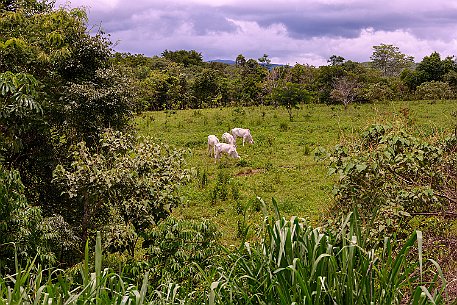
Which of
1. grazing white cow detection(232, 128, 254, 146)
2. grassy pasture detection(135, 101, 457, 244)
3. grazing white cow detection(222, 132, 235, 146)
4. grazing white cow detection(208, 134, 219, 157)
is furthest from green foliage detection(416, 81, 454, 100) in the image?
grazing white cow detection(208, 134, 219, 157)

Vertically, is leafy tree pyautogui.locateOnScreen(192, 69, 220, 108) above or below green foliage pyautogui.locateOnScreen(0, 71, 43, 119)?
above

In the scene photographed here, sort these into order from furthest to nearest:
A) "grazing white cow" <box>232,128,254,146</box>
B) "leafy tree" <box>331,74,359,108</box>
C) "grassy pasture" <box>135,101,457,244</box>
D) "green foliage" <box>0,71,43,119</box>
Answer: "leafy tree" <box>331,74,359,108</box> → "grazing white cow" <box>232,128,254,146</box> → "grassy pasture" <box>135,101,457,244</box> → "green foliage" <box>0,71,43,119</box>

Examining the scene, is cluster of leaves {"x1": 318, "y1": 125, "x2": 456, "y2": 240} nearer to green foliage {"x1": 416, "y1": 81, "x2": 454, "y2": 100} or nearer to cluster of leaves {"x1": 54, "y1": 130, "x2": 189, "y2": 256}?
cluster of leaves {"x1": 54, "y1": 130, "x2": 189, "y2": 256}

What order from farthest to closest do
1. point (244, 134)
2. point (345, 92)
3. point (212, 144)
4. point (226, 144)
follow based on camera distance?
point (345, 92) → point (244, 134) → point (212, 144) → point (226, 144)

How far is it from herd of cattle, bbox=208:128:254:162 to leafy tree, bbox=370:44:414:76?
41890mm

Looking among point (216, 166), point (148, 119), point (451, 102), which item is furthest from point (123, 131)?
point (451, 102)

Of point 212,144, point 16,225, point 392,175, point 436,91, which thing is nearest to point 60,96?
point 16,225

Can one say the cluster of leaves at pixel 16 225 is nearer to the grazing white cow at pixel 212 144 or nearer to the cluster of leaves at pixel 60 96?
the cluster of leaves at pixel 60 96

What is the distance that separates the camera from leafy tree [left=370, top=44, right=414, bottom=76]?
55.6 meters

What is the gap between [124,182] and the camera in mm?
6457

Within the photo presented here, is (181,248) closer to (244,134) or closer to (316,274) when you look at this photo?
(316,274)

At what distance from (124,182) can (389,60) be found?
2200 inches

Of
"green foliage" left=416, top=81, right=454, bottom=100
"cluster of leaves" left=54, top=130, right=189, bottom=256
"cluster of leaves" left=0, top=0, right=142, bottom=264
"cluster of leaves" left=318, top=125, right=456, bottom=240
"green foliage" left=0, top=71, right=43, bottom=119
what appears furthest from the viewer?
"green foliage" left=416, top=81, right=454, bottom=100

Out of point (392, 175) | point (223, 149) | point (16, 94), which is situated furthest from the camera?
point (223, 149)
